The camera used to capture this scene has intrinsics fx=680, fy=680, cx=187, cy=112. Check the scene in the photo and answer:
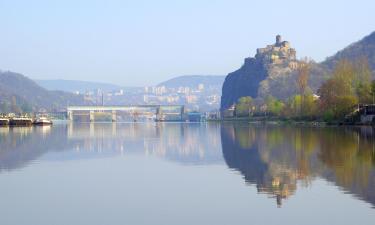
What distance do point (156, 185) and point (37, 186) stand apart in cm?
394

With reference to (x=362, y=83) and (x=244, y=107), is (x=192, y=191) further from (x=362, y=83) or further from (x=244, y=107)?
(x=244, y=107)

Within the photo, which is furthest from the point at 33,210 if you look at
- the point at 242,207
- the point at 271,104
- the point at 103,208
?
the point at 271,104

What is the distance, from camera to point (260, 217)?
15.9 meters

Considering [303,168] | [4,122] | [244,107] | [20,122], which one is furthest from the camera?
[244,107]

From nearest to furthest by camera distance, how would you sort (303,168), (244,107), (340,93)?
(303,168) < (340,93) < (244,107)

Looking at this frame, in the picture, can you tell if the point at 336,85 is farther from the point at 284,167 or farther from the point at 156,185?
the point at 156,185

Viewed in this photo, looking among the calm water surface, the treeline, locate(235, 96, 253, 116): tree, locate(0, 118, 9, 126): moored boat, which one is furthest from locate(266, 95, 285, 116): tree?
the calm water surface

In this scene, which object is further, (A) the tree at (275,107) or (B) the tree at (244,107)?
(B) the tree at (244,107)

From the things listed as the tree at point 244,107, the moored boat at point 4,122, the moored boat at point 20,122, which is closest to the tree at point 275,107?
the tree at point 244,107

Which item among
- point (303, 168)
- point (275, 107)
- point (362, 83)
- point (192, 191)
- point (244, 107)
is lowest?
point (192, 191)

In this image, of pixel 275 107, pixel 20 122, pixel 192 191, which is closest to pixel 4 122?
pixel 20 122

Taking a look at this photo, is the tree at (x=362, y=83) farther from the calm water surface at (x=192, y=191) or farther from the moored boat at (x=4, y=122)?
the moored boat at (x=4, y=122)

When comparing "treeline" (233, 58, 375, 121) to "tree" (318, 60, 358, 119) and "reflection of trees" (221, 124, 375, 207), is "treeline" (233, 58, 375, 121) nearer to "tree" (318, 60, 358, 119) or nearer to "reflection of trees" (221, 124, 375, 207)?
"tree" (318, 60, 358, 119)

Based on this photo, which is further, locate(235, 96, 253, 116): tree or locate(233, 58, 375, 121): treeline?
locate(235, 96, 253, 116): tree
